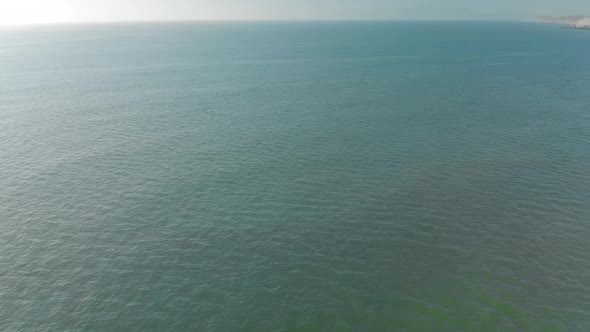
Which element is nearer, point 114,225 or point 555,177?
point 114,225

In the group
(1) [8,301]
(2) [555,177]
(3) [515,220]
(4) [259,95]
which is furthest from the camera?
(4) [259,95]

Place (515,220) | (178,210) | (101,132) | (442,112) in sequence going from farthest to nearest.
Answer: (442,112) → (101,132) → (178,210) → (515,220)

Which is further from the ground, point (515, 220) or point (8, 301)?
point (515, 220)

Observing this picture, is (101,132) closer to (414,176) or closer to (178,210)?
(178,210)

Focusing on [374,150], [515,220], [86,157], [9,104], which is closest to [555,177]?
[515,220]

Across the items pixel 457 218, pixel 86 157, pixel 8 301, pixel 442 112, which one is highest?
pixel 442 112

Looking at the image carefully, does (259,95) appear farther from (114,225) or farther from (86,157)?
(114,225)

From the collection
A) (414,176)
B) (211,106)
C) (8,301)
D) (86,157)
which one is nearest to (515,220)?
(414,176)
